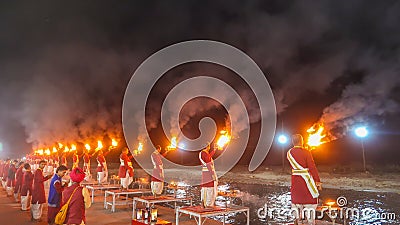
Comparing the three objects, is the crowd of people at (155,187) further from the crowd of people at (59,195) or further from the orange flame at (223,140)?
the orange flame at (223,140)

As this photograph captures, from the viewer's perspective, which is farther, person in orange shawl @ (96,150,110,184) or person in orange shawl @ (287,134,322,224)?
person in orange shawl @ (96,150,110,184)

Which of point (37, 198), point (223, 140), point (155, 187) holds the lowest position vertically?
point (37, 198)

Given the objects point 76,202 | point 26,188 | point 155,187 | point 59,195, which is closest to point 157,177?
point 155,187

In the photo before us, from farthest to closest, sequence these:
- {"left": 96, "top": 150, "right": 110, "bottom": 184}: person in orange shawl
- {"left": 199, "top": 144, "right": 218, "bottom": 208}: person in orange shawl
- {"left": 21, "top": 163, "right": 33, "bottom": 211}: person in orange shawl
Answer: {"left": 96, "top": 150, "right": 110, "bottom": 184}: person in orange shawl, {"left": 21, "top": 163, "right": 33, "bottom": 211}: person in orange shawl, {"left": 199, "top": 144, "right": 218, "bottom": 208}: person in orange shawl

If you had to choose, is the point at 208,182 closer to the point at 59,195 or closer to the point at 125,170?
the point at 59,195

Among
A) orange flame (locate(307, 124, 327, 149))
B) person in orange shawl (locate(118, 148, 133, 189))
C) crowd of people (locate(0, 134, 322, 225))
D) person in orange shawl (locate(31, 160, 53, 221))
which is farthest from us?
person in orange shawl (locate(118, 148, 133, 189))

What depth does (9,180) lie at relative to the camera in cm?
1638

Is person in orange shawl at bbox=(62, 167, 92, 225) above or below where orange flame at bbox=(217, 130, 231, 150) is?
below

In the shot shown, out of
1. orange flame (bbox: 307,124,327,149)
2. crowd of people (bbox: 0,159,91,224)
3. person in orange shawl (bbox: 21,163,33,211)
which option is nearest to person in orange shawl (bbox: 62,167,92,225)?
crowd of people (bbox: 0,159,91,224)

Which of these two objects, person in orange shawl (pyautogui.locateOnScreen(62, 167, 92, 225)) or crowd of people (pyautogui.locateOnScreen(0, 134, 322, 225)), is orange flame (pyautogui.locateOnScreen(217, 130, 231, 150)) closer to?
crowd of people (pyautogui.locateOnScreen(0, 134, 322, 225))

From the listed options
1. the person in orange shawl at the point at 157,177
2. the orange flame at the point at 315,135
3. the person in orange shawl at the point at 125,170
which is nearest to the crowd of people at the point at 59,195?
the person in orange shawl at the point at 157,177

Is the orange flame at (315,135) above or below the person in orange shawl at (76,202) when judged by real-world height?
above

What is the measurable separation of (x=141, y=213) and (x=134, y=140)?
88.4 feet

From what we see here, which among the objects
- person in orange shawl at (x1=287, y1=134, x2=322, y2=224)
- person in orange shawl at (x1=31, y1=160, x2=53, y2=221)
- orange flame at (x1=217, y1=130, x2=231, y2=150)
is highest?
orange flame at (x1=217, y1=130, x2=231, y2=150)
